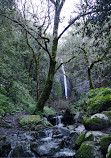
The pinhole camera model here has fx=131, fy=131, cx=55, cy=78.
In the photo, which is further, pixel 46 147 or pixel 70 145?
pixel 70 145

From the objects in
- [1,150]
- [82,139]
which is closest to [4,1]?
[1,150]

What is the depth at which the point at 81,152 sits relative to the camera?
3.61m

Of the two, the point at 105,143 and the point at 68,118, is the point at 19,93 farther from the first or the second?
the point at 105,143

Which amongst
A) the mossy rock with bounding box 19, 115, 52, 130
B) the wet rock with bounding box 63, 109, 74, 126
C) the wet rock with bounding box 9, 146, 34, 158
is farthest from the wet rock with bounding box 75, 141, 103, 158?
the wet rock with bounding box 63, 109, 74, 126

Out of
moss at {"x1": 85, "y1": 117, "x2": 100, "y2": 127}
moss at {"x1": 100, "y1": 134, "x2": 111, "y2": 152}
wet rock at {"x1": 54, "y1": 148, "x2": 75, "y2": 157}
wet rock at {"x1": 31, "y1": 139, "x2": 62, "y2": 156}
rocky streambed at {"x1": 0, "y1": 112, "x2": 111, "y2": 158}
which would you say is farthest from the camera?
moss at {"x1": 85, "y1": 117, "x2": 100, "y2": 127}

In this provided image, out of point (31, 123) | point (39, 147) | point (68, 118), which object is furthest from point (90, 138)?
point (68, 118)

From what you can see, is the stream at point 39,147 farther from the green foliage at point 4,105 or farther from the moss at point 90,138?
the green foliage at point 4,105

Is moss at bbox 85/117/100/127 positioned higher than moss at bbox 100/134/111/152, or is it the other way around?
moss at bbox 85/117/100/127

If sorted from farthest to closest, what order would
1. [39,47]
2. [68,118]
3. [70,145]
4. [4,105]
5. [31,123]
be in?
[39,47] < [68,118] < [4,105] < [31,123] < [70,145]

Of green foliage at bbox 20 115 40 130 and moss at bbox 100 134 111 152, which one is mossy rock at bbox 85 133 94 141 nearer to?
moss at bbox 100 134 111 152

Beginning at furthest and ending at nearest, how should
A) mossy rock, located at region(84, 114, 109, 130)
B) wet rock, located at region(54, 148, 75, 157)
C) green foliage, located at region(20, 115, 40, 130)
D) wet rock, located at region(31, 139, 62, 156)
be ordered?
green foliage, located at region(20, 115, 40, 130), mossy rock, located at region(84, 114, 109, 130), wet rock, located at region(31, 139, 62, 156), wet rock, located at region(54, 148, 75, 157)

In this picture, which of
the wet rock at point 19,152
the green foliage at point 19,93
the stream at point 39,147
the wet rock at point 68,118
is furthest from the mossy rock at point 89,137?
the wet rock at point 68,118

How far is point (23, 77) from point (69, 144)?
8.00m

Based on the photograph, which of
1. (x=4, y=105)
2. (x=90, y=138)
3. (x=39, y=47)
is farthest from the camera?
(x=39, y=47)
